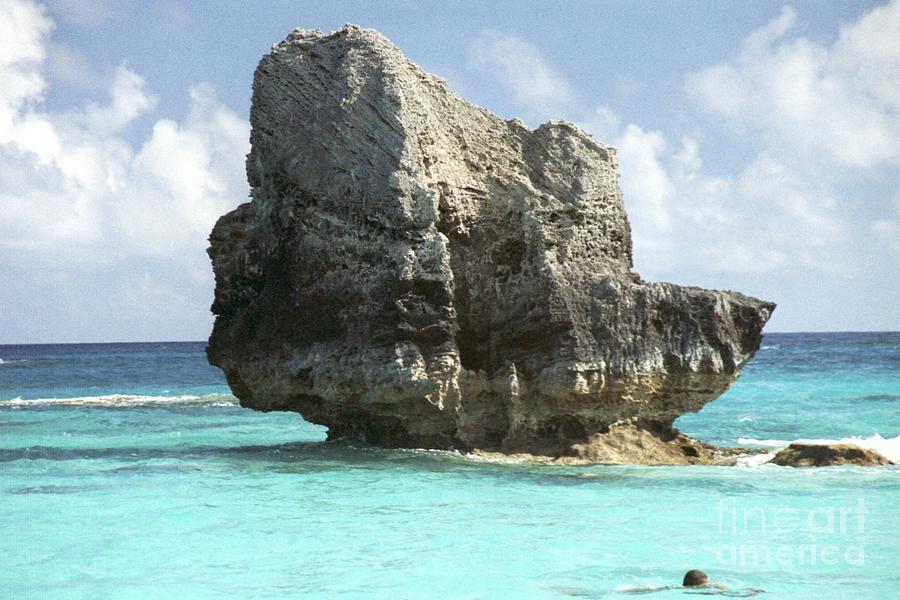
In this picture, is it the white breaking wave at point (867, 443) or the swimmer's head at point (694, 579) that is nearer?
the swimmer's head at point (694, 579)

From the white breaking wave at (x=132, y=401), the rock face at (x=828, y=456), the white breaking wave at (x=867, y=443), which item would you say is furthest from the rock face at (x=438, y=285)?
the white breaking wave at (x=132, y=401)

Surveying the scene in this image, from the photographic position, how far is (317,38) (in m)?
13.7

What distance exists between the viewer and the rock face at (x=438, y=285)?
41.4ft

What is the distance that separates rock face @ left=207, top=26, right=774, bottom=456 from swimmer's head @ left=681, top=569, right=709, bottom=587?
5255 millimetres

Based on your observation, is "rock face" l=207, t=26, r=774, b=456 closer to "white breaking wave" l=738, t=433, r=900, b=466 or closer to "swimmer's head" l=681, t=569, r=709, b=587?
"white breaking wave" l=738, t=433, r=900, b=466

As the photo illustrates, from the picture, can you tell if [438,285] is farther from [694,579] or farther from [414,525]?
[694,579]

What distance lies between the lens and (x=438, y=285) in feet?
41.4

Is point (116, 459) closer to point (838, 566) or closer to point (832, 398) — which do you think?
point (838, 566)

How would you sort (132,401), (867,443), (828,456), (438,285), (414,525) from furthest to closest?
1. (132,401)
2. (867,443)
3. (828,456)
4. (438,285)
5. (414,525)

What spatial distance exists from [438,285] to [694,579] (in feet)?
19.7

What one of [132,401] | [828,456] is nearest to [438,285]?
[828,456]

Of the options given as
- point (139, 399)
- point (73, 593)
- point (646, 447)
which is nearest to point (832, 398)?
point (646, 447)

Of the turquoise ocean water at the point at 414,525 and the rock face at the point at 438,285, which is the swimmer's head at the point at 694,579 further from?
the rock face at the point at 438,285

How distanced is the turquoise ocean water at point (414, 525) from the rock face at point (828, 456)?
310 mm
